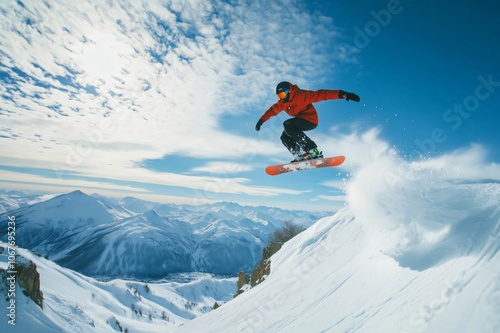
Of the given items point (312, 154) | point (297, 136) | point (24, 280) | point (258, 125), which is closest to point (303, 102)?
point (297, 136)

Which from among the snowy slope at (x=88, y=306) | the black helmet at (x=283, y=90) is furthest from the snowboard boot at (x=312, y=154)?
the snowy slope at (x=88, y=306)

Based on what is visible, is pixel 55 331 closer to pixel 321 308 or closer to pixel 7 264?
pixel 7 264

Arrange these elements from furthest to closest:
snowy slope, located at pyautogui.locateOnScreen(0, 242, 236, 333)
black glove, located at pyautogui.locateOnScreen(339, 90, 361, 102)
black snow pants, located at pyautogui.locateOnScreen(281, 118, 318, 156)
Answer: snowy slope, located at pyautogui.locateOnScreen(0, 242, 236, 333), black snow pants, located at pyautogui.locateOnScreen(281, 118, 318, 156), black glove, located at pyautogui.locateOnScreen(339, 90, 361, 102)

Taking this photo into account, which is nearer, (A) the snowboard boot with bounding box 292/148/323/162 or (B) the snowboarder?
(B) the snowboarder

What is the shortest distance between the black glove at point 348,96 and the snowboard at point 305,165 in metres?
2.46

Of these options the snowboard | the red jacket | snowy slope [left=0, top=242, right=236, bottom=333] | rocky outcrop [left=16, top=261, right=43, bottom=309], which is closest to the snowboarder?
the red jacket

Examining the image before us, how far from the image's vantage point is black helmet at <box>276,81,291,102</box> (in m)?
7.67

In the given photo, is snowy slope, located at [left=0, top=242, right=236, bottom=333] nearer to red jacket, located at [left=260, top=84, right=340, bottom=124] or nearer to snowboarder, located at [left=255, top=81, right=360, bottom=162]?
snowboarder, located at [left=255, top=81, right=360, bottom=162]

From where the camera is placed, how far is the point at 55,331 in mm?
23031

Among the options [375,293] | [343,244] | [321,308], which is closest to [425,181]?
[375,293]

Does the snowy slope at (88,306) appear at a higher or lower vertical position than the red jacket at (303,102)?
higher

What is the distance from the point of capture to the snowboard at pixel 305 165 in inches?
355

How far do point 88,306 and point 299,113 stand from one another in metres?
59.8

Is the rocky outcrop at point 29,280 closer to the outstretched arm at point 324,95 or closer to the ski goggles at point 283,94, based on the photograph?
the ski goggles at point 283,94
